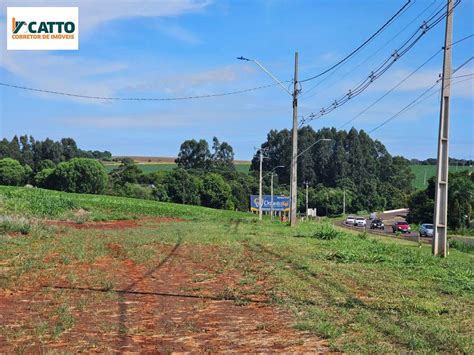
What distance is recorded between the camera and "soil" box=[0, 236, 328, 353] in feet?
22.7

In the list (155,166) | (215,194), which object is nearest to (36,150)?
(155,166)

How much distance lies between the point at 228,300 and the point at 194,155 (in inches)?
6014

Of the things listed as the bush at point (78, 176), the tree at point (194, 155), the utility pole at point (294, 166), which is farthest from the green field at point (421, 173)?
the utility pole at point (294, 166)

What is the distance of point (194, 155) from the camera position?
16212 centimetres

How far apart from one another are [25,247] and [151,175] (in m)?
106

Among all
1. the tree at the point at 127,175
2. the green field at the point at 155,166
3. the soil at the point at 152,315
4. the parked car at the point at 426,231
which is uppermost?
the green field at the point at 155,166

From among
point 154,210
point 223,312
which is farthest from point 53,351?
point 154,210

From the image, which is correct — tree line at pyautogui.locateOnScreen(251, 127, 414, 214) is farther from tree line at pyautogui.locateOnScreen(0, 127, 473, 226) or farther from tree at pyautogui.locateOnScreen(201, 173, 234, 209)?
tree at pyautogui.locateOnScreen(201, 173, 234, 209)

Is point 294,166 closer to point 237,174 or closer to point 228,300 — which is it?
point 228,300

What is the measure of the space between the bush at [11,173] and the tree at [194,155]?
2257 inches

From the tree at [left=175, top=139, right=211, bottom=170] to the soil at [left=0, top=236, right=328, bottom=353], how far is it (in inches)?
5785

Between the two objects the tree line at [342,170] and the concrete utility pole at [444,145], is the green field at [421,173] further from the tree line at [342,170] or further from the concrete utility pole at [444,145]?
the concrete utility pole at [444,145]

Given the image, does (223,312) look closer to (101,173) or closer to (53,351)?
(53,351)

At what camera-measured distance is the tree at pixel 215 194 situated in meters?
111
